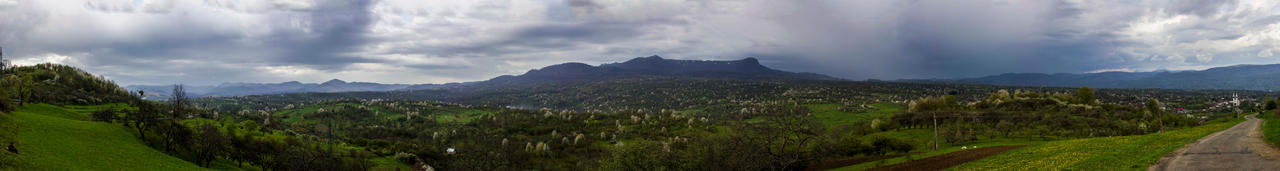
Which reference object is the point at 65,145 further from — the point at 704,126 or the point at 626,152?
the point at 704,126

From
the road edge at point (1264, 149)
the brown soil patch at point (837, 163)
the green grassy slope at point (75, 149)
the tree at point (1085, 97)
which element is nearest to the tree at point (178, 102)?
the green grassy slope at point (75, 149)

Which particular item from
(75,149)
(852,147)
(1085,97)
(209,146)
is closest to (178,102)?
(209,146)

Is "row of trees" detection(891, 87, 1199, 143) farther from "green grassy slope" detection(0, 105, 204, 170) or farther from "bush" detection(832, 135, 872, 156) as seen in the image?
"green grassy slope" detection(0, 105, 204, 170)

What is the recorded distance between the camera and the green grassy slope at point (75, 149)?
91.9 ft

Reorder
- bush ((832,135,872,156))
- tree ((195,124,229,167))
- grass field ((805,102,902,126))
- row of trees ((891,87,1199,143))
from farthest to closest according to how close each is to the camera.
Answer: grass field ((805,102,902,126)), row of trees ((891,87,1199,143)), bush ((832,135,872,156)), tree ((195,124,229,167))

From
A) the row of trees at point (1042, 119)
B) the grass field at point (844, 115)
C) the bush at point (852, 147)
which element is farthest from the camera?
the grass field at point (844, 115)

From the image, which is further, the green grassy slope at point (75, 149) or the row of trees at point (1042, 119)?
the row of trees at point (1042, 119)

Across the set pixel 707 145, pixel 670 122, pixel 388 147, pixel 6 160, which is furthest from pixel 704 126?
pixel 6 160

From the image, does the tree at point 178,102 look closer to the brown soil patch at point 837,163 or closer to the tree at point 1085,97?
the brown soil patch at point 837,163

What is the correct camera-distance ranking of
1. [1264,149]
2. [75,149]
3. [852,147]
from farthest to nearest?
[852,147]
[75,149]
[1264,149]

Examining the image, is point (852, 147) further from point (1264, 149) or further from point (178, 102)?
point (178, 102)

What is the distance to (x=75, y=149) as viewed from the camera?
113ft

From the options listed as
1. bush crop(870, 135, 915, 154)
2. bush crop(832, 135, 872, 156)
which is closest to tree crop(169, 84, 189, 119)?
bush crop(832, 135, 872, 156)

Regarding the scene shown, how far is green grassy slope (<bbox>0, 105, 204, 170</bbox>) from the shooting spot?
→ 28013 millimetres
